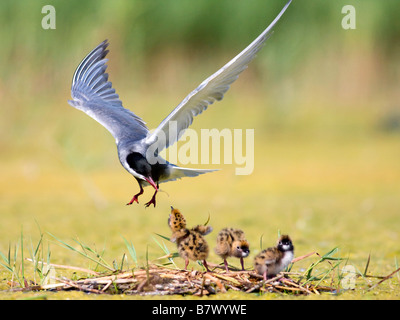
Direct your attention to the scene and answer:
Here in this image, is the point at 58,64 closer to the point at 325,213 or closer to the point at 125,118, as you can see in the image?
the point at 325,213

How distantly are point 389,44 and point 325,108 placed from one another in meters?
1.52

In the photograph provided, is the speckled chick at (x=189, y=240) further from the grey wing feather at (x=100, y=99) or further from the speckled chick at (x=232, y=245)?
the grey wing feather at (x=100, y=99)

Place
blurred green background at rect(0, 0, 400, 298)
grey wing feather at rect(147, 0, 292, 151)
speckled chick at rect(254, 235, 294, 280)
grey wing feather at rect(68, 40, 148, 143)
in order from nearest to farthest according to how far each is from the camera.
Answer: speckled chick at rect(254, 235, 294, 280) → grey wing feather at rect(147, 0, 292, 151) → grey wing feather at rect(68, 40, 148, 143) → blurred green background at rect(0, 0, 400, 298)

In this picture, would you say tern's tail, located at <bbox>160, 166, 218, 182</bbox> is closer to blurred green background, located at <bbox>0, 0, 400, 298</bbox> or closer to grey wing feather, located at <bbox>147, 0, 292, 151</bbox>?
grey wing feather, located at <bbox>147, 0, 292, 151</bbox>

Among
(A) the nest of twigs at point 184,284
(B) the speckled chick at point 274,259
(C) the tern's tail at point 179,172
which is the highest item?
(C) the tern's tail at point 179,172

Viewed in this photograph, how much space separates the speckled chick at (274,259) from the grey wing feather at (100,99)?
103 centimetres

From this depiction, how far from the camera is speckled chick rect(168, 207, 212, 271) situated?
3.02 m

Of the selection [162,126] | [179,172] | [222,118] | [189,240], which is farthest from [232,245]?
[222,118]

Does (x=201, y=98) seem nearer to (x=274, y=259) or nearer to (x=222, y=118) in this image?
(x=274, y=259)

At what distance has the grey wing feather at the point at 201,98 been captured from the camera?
3.10 m

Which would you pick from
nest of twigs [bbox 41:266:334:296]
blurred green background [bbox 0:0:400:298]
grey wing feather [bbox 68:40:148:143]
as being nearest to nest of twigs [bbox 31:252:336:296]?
nest of twigs [bbox 41:266:334:296]

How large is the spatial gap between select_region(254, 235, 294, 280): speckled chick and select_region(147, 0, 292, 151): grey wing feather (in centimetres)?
74

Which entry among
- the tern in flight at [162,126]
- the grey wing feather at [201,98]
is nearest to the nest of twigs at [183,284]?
the tern in flight at [162,126]

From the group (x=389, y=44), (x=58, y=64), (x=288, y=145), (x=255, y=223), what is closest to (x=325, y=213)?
(x=255, y=223)
